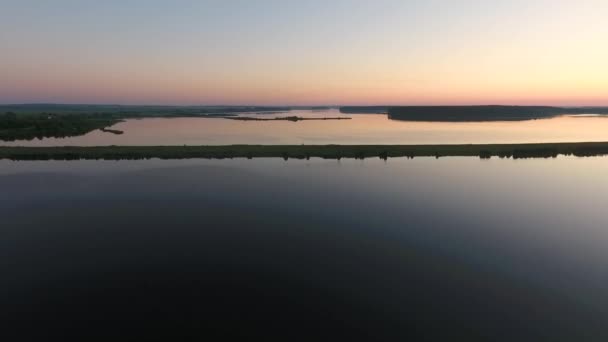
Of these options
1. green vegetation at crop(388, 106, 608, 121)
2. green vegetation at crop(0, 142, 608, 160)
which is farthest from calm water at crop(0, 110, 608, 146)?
green vegetation at crop(388, 106, 608, 121)

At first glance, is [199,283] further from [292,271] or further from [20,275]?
[20,275]

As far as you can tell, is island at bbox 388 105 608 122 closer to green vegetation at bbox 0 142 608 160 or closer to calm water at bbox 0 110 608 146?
calm water at bbox 0 110 608 146

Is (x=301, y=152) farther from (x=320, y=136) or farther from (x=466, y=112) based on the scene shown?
(x=466, y=112)

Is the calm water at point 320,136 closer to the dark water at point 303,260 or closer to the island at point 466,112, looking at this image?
the dark water at point 303,260

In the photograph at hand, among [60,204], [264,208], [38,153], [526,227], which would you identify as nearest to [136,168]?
[60,204]

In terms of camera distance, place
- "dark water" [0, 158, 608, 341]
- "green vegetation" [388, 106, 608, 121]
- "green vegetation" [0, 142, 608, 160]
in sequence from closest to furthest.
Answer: "dark water" [0, 158, 608, 341], "green vegetation" [0, 142, 608, 160], "green vegetation" [388, 106, 608, 121]

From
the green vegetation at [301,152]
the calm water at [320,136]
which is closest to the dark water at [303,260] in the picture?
the green vegetation at [301,152]

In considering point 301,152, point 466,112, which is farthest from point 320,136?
point 466,112
